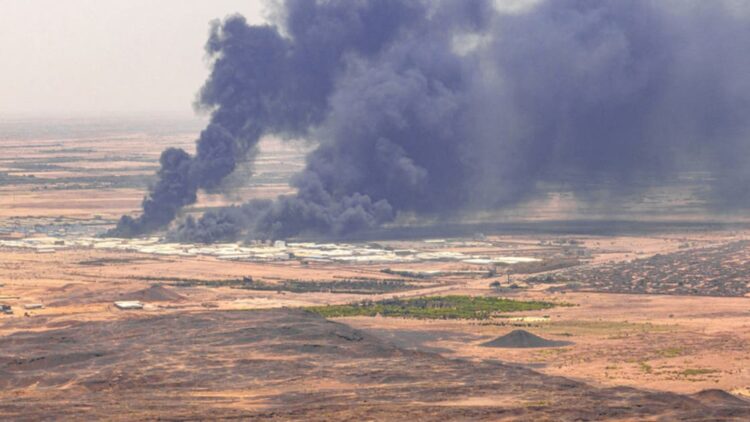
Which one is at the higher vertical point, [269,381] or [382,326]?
[382,326]

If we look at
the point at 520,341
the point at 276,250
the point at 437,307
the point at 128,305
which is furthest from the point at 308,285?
the point at 520,341

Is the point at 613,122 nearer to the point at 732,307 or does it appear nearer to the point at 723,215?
the point at 723,215

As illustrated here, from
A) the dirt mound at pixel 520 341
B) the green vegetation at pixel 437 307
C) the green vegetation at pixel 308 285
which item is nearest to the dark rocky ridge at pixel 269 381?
the dirt mound at pixel 520 341

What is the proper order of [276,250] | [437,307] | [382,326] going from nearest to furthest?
[382,326] < [437,307] < [276,250]

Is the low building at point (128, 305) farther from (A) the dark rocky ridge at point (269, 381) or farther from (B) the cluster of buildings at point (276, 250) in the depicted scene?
(B) the cluster of buildings at point (276, 250)

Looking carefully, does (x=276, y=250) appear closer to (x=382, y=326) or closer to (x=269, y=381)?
(x=382, y=326)

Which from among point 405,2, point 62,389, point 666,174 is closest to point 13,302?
point 62,389

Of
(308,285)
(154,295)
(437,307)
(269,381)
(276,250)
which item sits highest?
(276,250)

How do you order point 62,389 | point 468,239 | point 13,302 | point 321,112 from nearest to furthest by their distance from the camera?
point 62,389
point 13,302
point 468,239
point 321,112
